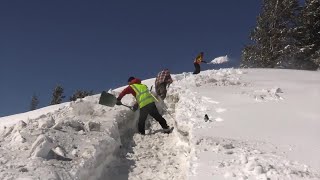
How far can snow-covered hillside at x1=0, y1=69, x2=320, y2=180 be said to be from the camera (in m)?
7.52

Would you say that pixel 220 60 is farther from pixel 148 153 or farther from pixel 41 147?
pixel 41 147

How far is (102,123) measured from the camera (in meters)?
10.8

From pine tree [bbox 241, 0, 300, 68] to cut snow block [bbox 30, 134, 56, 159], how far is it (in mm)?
23733

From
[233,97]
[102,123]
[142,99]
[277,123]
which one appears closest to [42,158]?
[102,123]

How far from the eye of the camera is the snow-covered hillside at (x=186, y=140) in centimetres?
752

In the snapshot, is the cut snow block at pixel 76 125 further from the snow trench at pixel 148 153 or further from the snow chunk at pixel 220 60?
the snow chunk at pixel 220 60

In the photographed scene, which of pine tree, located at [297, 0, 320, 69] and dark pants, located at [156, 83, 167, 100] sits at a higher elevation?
pine tree, located at [297, 0, 320, 69]

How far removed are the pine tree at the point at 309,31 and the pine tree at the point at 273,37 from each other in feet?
1.96

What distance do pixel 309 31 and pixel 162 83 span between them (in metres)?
18.8

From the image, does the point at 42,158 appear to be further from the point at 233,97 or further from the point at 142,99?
the point at 233,97

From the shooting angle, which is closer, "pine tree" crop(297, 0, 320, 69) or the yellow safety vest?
the yellow safety vest

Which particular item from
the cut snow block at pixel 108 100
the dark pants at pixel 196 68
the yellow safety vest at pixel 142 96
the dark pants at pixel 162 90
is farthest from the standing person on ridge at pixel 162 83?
the dark pants at pixel 196 68

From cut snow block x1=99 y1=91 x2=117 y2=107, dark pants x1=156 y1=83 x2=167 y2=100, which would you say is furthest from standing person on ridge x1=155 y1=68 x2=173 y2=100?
cut snow block x1=99 y1=91 x2=117 y2=107

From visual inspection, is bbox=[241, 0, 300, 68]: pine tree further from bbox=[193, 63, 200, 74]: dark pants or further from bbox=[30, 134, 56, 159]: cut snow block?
bbox=[30, 134, 56, 159]: cut snow block
